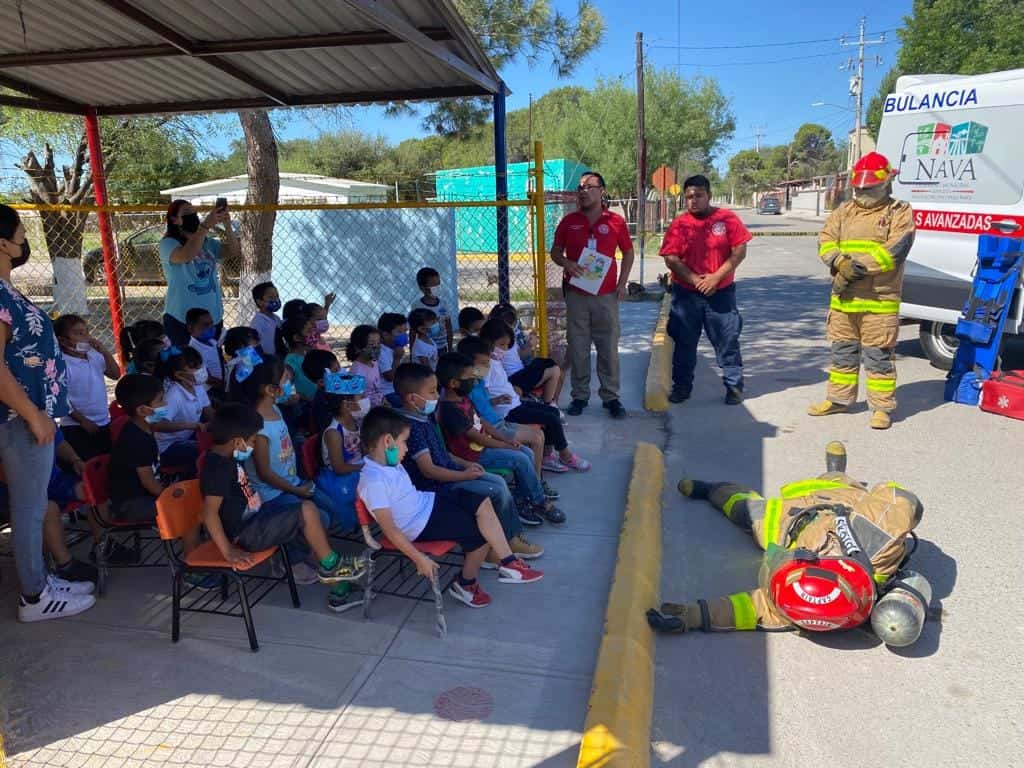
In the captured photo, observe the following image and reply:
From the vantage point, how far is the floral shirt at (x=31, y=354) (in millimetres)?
3082

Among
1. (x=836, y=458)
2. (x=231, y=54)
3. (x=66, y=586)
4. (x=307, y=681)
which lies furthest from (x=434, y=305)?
(x=307, y=681)

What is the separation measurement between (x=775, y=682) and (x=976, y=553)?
1735mm

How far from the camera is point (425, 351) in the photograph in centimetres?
596

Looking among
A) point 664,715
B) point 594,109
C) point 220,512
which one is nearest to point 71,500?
point 220,512

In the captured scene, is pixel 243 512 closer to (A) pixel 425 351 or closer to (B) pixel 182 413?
(B) pixel 182 413

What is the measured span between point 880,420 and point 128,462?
5453 millimetres

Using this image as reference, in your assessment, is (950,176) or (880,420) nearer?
(880,420)

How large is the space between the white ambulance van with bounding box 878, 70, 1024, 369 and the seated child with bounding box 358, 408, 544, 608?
5.55 m

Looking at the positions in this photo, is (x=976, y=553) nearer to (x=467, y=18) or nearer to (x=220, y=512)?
(x=220, y=512)

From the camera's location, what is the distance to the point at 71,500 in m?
3.79

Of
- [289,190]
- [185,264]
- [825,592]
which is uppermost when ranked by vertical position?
[289,190]

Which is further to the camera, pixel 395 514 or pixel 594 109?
pixel 594 109

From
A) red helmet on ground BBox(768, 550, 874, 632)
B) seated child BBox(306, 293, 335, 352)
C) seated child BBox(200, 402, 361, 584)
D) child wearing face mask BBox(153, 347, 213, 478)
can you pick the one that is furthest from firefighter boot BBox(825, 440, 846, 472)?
child wearing face mask BBox(153, 347, 213, 478)

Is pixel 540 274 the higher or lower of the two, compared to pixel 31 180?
lower
